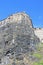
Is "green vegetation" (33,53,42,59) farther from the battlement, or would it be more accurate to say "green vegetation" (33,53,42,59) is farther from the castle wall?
the castle wall

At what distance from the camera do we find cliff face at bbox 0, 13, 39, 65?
119000 mm

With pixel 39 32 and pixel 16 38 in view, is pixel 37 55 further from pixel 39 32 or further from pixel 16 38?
pixel 39 32

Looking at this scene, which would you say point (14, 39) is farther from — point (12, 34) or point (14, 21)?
point (14, 21)

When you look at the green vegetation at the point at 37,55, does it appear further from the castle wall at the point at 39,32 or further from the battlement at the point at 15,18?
the castle wall at the point at 39,32

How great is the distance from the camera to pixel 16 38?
124 meters

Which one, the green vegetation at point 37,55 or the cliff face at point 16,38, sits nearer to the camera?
the cliff face at point 16,38

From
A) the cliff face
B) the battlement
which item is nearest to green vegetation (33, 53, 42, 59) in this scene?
the cliff face

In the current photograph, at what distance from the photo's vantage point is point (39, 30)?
164m

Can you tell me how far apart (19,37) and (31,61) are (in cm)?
1254

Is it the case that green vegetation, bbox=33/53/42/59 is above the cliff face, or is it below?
below

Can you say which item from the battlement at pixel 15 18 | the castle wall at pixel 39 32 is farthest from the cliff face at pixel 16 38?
the castle wall at pixel 39 32

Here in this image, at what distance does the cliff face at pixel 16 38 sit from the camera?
119000mm

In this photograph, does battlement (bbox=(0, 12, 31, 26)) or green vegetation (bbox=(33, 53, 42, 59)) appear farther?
battlement (bbox=(0, 12, 31, 26))

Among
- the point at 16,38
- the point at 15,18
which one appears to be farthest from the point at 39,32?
the point at 16,38
